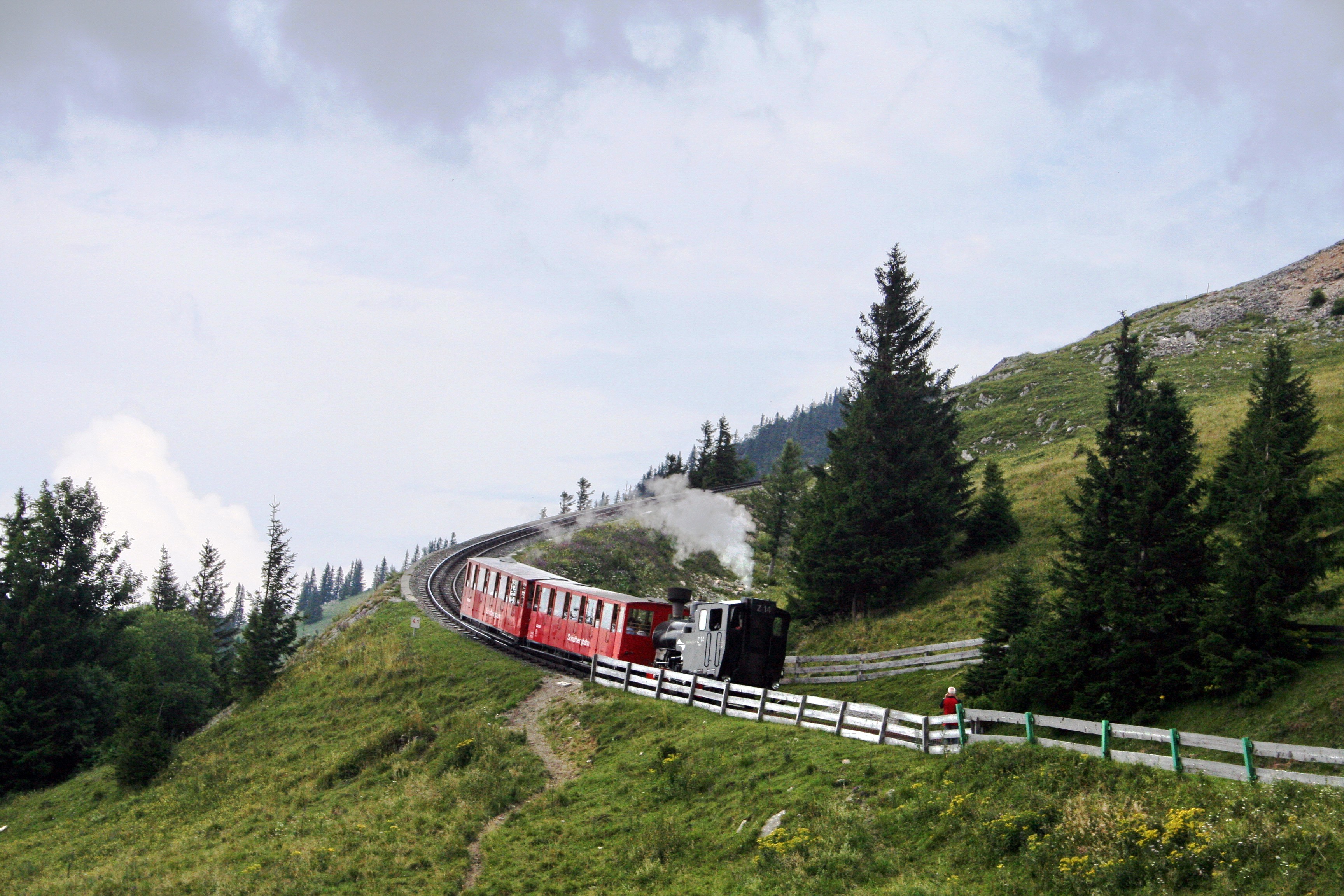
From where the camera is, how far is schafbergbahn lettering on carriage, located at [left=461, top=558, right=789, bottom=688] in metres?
26.3

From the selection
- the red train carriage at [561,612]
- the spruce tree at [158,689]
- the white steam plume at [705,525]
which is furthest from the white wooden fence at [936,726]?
the white steam plume at [705,525]

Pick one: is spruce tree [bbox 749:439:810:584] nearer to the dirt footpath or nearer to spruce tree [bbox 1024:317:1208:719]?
the dirt footpath

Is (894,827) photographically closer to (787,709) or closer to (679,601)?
(787,709)

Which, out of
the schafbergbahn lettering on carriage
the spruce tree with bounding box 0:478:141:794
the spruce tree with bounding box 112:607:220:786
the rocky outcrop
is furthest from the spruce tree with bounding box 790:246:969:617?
the rocky outcrop

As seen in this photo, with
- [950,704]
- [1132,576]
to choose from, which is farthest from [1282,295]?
[950,704]

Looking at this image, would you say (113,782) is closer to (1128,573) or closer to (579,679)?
(579,679)

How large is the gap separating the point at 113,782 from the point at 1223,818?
37.7 metres

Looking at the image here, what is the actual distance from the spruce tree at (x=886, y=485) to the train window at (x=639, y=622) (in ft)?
21.6

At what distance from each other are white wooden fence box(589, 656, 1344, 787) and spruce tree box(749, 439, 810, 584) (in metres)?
27.8

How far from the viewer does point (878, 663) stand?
27.5 meters

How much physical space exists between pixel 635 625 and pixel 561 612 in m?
4.98

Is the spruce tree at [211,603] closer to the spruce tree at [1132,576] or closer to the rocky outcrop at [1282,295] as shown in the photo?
the spruce tree at [1132,576]

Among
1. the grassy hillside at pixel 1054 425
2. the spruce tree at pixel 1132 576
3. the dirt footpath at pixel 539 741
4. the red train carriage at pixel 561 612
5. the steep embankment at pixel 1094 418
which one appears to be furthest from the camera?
the red train carriage at pixel 561 612

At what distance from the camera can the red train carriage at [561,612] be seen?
100 ft
